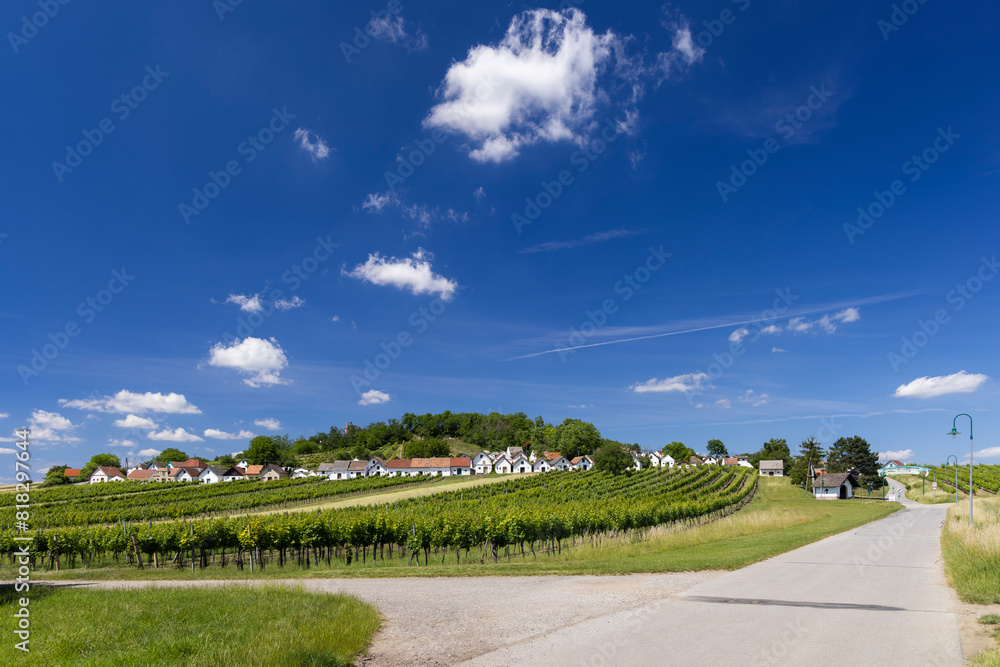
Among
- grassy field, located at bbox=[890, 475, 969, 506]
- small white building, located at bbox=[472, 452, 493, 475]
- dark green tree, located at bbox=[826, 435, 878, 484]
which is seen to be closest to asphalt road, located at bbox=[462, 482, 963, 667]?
grassy field, located at bbox=[890, 475, 969, 506]

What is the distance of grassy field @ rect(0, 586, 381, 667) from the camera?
793cm

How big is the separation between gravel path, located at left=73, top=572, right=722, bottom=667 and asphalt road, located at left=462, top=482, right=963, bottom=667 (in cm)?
52

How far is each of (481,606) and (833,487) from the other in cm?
8029

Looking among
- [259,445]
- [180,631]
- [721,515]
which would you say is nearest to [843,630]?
[180,631]

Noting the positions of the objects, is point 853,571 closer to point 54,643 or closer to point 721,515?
point 54,643

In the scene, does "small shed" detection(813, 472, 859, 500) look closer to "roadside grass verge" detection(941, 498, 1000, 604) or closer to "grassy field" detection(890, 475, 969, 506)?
"grassy field" detection(890, 475, 969, 506)

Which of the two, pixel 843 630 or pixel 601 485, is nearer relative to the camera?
pixel 843 630

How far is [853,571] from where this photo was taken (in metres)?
16.6

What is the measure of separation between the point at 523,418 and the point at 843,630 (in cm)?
17683

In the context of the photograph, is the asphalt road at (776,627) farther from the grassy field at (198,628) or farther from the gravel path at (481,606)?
the grassy field at (198,628)

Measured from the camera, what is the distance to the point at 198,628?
9.34 metres

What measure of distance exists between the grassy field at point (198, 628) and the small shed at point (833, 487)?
81.7 meters

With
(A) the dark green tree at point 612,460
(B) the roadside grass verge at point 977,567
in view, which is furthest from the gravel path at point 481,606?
(A) the dark green tree at point 612,460

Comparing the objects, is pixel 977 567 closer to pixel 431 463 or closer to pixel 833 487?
pixel 833 487
